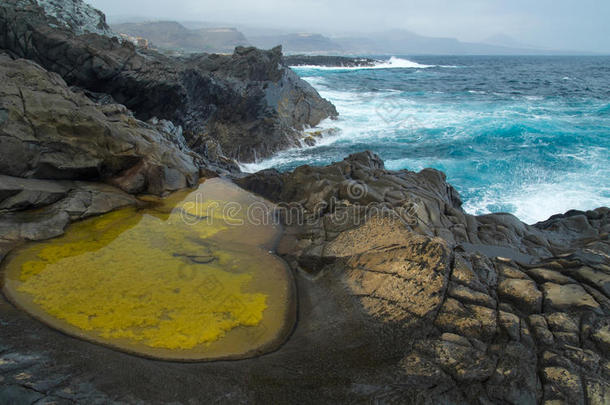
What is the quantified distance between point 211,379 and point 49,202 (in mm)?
5421

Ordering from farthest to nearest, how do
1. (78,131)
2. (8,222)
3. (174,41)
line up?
(174,41) < (78,131) < (8,222)

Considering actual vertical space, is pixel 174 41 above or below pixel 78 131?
above

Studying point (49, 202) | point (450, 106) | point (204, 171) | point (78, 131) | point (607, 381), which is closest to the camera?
point (607, 381)

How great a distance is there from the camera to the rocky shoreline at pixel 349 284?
3.62 metres

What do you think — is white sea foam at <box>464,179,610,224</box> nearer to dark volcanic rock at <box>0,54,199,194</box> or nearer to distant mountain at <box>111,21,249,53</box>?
dark volcanic rock at <box>0,54,199,194</box>

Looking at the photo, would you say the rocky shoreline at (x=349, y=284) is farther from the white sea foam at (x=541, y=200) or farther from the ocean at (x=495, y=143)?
the ocean at (x=495, y=143)

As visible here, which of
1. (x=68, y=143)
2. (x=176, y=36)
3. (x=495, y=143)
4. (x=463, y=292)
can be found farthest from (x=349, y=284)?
(x=176, y=36)

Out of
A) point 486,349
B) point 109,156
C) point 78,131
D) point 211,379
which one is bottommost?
point 211,379

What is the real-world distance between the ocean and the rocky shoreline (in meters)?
4.93

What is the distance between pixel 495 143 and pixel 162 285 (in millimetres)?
18640

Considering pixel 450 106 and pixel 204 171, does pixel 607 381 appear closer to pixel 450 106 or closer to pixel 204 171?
pixel 204 171

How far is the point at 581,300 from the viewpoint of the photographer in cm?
425

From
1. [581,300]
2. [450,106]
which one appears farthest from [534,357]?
[450,106]

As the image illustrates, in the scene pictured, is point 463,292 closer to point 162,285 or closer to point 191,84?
point 162,285
